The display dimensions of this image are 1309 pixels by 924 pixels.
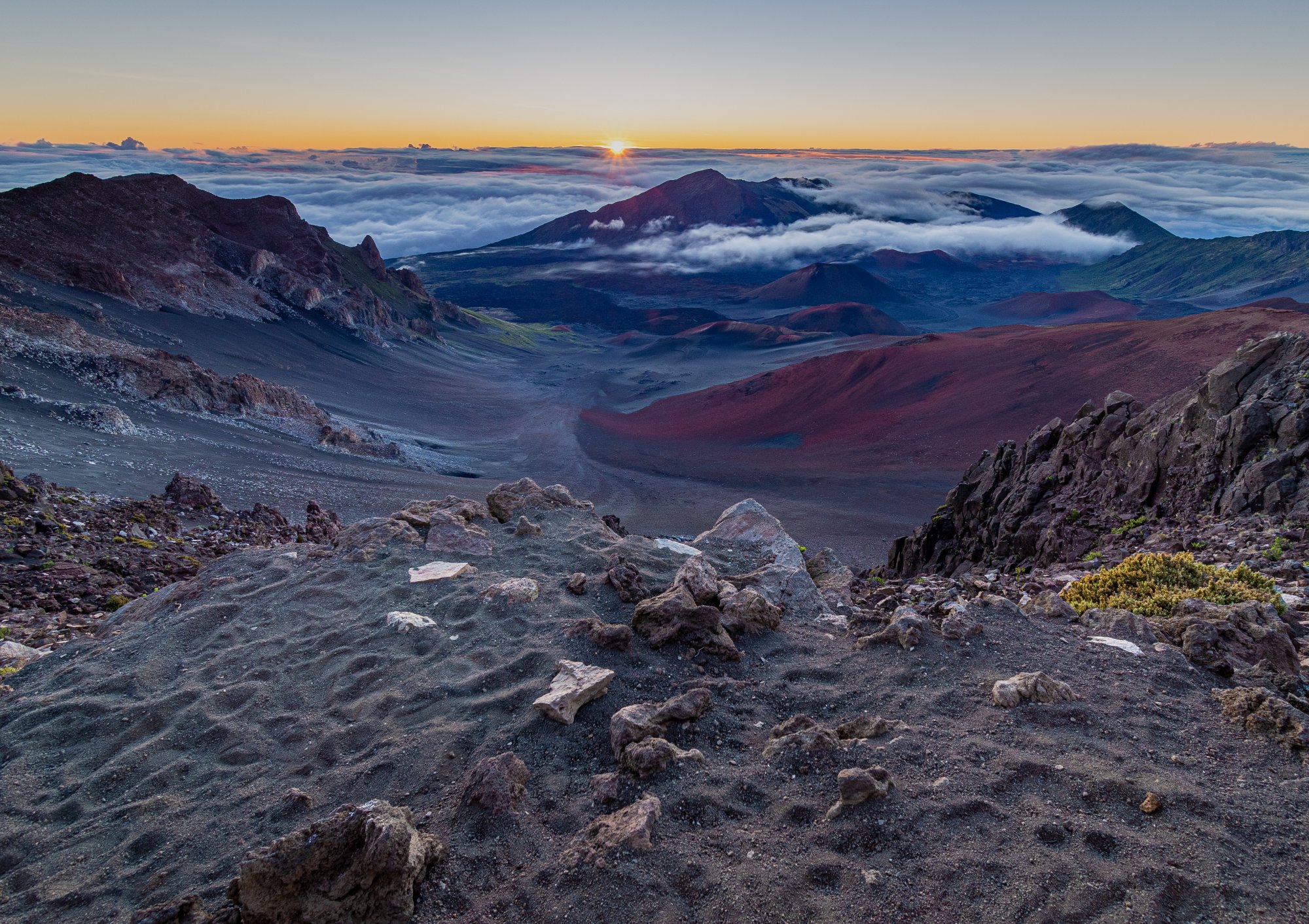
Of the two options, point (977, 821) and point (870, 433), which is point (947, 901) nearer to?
point (977, 821)

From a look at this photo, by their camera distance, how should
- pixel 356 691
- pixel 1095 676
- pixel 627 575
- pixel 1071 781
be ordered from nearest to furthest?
1. pixel 1071 781
2. pixel 1095 676
3. pixel 356 691
4. pixel 627 575

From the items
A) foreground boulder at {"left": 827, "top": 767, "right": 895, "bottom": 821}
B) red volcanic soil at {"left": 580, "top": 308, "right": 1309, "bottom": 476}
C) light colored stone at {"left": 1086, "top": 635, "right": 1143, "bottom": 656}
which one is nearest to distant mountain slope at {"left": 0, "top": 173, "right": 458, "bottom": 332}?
red volcanic soil at {"left": 580, "top": 308, "right": 1309, "bottom": 476}

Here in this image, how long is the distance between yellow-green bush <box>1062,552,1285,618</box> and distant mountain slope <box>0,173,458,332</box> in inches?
1759

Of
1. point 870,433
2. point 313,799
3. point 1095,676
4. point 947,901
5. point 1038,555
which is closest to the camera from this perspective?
point 947,901

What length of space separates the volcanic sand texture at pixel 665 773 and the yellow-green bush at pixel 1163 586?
4.00ft

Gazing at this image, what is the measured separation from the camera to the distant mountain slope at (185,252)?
40.3 meters

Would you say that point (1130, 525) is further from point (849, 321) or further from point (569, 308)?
point (569, 308)

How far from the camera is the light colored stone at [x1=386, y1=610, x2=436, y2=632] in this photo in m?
5.92

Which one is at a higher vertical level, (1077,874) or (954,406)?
(1077,874)

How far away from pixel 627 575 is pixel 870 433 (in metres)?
34.9

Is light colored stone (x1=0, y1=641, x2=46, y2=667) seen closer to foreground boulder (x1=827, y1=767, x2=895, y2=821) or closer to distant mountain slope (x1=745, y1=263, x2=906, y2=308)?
foreground boulder (x1=827, y1=767, x2=895, y2=821)

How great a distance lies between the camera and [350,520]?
72.8ft

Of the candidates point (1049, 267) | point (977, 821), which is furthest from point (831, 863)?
point (1049, 267)

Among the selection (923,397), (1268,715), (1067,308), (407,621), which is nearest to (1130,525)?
(1268,715)
